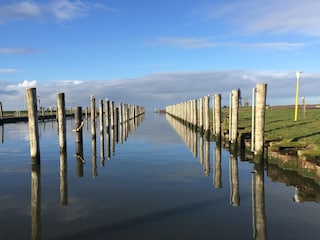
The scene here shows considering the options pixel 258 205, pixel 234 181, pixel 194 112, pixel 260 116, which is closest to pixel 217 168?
pixel 234 181

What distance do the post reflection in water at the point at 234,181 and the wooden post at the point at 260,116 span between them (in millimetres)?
1270

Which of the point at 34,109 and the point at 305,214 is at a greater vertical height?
the point at 34,109

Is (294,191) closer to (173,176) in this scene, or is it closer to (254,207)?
(254,207)

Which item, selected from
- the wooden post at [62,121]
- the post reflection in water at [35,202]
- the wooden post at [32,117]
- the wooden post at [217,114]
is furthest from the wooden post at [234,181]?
the wooden post at [62,121]

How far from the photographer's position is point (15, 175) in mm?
13781

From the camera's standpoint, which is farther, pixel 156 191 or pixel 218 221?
pixel 156 191

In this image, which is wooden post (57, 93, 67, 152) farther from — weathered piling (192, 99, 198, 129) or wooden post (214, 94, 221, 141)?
weathered piling (192, 99, 198, 129)

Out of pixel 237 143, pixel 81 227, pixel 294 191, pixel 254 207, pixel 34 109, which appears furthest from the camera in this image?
pixel 237 143

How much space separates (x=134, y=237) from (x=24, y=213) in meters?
3.40

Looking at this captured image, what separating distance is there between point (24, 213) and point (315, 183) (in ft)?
28.1

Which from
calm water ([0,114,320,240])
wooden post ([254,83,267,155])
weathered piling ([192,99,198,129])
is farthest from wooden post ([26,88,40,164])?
weathered piling ([192,99,198,129])

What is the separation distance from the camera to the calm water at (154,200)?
7738 millimetres

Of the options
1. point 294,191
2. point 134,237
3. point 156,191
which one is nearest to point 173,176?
point 156,191

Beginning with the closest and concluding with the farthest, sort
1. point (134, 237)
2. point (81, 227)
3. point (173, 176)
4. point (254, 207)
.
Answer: point (134, 237), point (81, 227), point (254, 207), point (173, 176)
